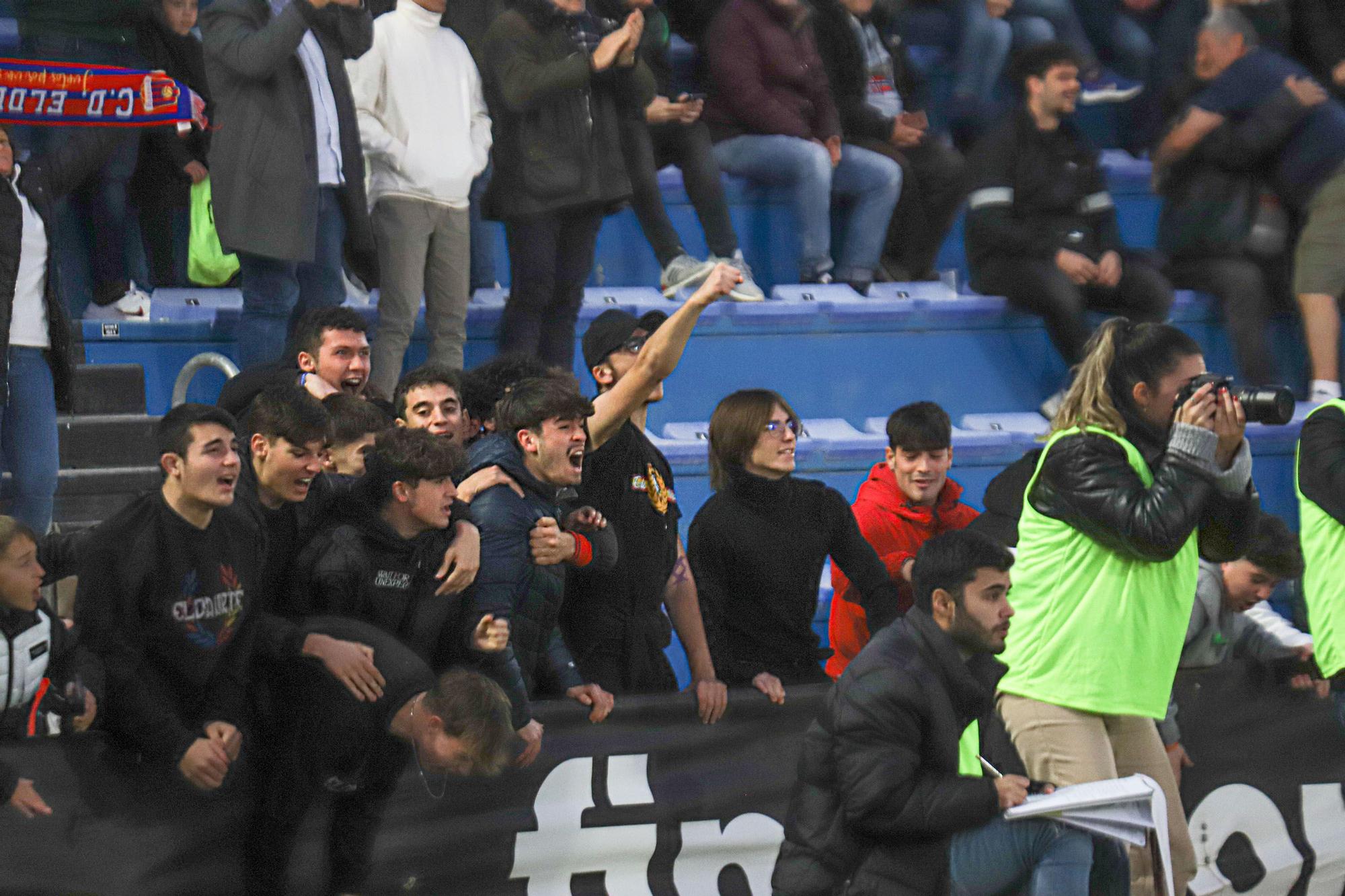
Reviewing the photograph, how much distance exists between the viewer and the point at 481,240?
24.2 feet

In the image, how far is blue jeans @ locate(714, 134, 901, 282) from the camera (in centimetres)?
782

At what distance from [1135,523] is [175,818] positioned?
7.55ft

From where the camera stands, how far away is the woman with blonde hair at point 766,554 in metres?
5.23

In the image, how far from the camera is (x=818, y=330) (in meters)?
7.77

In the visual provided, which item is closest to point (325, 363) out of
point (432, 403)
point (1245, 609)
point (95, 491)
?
point (432, 403)

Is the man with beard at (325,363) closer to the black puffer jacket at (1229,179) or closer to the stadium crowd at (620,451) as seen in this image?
the stadium crowd at (620,451)

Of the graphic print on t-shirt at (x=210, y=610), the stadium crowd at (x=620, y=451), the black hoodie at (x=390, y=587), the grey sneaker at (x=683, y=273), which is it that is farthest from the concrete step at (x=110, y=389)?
the graphic print on t-shirt at (x=210, y=610)

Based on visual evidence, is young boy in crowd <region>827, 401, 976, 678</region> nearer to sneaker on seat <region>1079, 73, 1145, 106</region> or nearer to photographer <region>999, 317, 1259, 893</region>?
photographer <region>999, 317, 1259, 893</region>

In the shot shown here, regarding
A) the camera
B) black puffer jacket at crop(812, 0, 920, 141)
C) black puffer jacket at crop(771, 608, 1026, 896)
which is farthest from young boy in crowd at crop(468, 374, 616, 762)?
black puffer jacket at crop(812, 0, 920, 141)

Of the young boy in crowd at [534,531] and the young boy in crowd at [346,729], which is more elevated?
the young boy in crowd at [534,531]

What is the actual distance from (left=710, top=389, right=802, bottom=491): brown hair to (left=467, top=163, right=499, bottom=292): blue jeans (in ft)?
7.24

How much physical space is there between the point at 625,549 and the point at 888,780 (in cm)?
133

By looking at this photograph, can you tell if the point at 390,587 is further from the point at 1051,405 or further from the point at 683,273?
the point at 1051,405

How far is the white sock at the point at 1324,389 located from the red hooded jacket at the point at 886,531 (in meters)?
2.65
